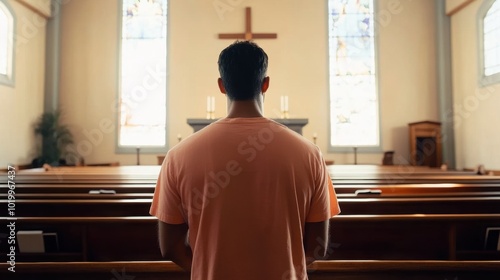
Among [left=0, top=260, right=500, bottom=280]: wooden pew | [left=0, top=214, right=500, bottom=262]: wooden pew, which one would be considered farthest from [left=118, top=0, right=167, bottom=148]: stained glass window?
[left=0, top=260, right=500, bottom=280]: wooden pew

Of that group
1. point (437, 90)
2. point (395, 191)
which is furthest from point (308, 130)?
point (395, 191)

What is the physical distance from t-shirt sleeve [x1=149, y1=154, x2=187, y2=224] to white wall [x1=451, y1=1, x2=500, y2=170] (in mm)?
8350

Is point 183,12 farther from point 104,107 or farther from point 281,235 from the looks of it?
point 281,235

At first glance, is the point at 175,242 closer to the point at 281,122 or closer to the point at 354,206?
the point at 354,206

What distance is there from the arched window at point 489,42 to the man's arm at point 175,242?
27.5ft

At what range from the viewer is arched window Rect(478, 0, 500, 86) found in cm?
770

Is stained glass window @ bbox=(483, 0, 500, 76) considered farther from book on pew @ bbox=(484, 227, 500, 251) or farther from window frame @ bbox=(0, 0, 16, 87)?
window frame @ bbox=(0, 0, 16, 87)

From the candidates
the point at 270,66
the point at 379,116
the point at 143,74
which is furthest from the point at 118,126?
the point at 379,116

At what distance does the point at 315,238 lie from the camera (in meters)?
1.02

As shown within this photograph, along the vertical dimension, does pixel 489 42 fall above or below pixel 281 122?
above

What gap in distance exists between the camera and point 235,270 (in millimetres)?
898

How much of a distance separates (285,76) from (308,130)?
4.80 ft

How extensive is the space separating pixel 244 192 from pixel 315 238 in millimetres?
267

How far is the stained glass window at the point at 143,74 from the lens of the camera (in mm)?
9398
